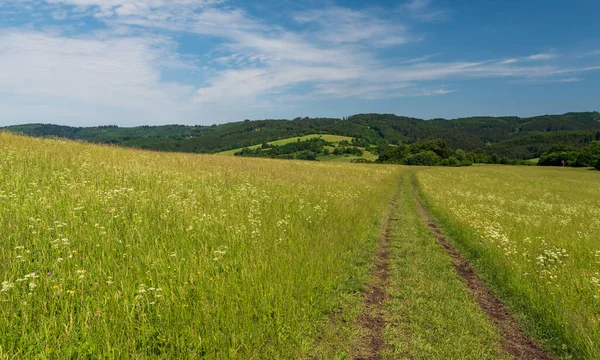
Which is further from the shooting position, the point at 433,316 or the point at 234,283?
the point at 433,316

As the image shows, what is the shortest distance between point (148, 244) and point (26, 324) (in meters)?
2.50

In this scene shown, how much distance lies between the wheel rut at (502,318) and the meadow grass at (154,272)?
2.60 m

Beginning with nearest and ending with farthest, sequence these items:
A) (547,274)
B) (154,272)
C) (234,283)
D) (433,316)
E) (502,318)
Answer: (154,272), (234,283), (433,316), (502,318), (547,274)

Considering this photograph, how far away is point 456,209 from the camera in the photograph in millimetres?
16062

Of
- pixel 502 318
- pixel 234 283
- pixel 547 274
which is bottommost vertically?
pixel 502 318

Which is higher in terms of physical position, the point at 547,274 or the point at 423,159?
the point at 423,159

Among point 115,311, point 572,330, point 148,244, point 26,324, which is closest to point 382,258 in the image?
point 572,330

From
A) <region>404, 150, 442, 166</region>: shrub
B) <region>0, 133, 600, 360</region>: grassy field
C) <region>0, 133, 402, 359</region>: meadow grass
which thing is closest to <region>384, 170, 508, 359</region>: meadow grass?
<region>0, 133, 600, 360</region>: grassy field

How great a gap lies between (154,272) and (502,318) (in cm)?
661

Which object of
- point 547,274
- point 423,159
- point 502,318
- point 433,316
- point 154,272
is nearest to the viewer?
point 154,272

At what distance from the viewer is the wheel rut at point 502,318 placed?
4699mm

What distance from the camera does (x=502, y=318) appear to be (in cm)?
566

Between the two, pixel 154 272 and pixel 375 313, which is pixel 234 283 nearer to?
pixel 154 272

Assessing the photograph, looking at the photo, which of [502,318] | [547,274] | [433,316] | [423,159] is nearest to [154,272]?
[433,316]
